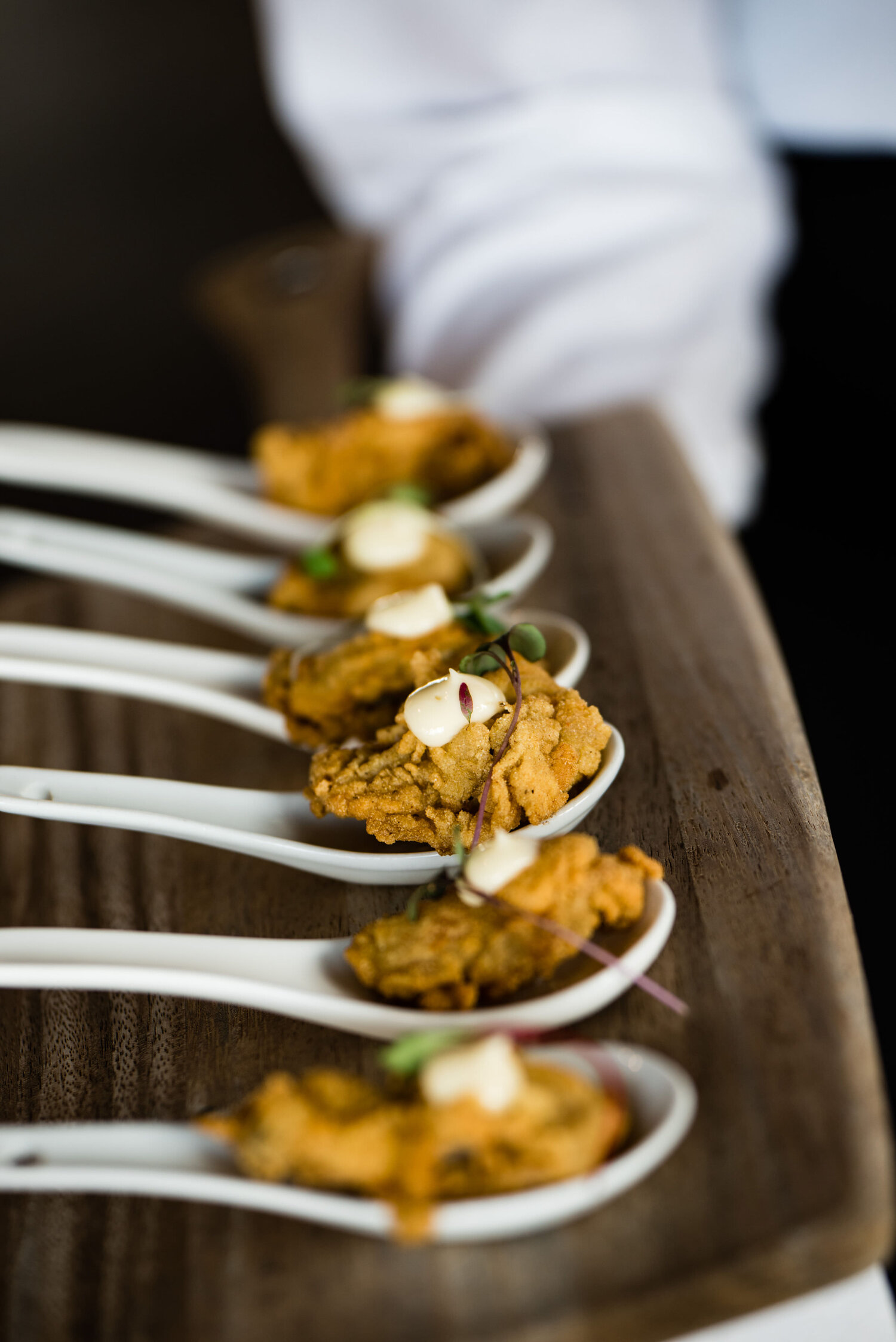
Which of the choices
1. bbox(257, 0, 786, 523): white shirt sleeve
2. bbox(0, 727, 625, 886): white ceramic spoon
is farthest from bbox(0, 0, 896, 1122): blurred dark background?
bbox(0, 727, 625, 886): white ceramic spoon

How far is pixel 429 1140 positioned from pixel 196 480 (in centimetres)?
109

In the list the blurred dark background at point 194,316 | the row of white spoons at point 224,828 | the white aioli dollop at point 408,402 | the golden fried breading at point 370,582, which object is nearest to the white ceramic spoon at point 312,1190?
the row of white spoons at point 224,828

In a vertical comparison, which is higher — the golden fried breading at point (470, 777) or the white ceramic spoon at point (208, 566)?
the golden fried breading at point (470, 777)

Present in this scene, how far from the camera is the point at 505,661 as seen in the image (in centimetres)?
102

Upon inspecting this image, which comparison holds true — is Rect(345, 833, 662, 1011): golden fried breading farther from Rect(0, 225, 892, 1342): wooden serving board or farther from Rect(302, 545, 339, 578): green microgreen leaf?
Rect(302, 545, 339, 578): green microgreen leaf

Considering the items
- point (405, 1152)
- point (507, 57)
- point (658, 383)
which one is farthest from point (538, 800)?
point (507, 57)

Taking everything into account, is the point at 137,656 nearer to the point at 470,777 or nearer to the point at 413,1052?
the point at 470,777

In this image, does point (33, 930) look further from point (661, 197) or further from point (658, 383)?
point (661, 197)

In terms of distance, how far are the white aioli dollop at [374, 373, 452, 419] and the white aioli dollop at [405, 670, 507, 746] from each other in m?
0.69

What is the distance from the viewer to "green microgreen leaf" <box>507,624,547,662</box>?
1.05 m

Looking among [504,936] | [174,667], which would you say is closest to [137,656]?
[174,667]

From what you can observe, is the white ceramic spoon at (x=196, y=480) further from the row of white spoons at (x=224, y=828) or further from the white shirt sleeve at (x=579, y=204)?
the white shirt sleeve at (x=579, y=204)

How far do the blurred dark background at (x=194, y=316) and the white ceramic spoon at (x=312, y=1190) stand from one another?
77 cm

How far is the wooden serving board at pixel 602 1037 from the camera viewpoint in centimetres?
68
